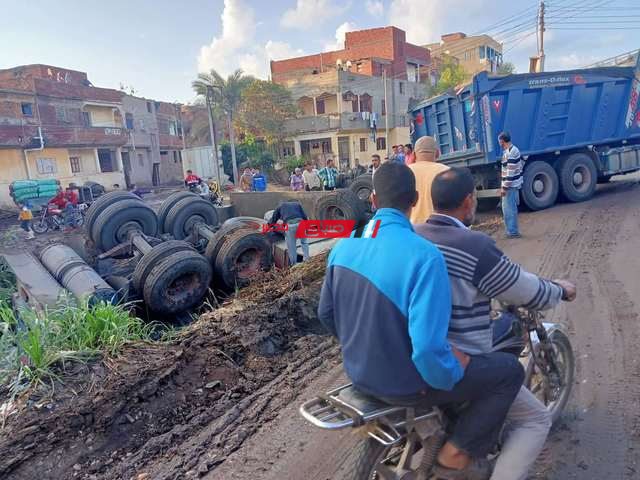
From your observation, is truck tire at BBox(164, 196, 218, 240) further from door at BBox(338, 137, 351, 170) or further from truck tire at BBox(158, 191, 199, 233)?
door at BBox(338, 137, 351, 170)

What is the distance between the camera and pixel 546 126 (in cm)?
971

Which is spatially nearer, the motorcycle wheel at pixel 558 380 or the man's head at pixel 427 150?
the motorcycle wheel at pixel 558 380

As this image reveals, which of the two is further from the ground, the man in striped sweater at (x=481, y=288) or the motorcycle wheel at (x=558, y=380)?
the man in striped sweater at (x=481, y=288)

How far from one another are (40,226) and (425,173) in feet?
53.0

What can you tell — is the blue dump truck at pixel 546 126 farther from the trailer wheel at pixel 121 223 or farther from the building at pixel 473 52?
the building at pixel 473 52

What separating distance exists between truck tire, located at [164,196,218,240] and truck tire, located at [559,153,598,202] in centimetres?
759

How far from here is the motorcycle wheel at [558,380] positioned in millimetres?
2570

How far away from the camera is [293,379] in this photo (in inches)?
144

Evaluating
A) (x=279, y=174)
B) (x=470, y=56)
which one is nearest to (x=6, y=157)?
(x=279, y=174)

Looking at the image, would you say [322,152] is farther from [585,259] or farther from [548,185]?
[585,259]

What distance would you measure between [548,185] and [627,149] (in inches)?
110

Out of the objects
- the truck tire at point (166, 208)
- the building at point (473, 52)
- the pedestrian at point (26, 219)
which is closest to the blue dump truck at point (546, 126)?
the truck tire at point (166, 208)

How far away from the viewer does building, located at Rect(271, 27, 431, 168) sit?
3275 cm

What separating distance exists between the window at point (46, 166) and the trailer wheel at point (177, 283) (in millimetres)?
25592
